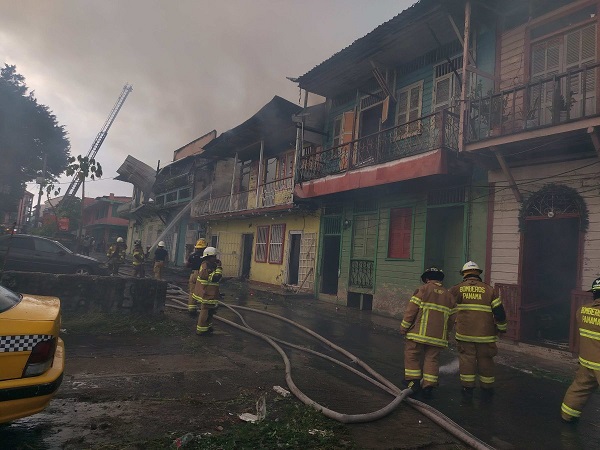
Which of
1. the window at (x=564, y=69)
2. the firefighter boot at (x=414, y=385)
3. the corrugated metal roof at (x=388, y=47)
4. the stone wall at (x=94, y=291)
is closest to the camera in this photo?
the firefighter boot at (x=414, y=385)

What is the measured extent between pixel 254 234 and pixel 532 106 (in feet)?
41.2

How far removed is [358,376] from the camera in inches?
203

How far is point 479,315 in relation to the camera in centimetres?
467

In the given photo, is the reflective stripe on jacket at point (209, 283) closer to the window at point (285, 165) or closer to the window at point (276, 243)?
the window at point (276, 243)

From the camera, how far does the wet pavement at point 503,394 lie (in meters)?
3.70

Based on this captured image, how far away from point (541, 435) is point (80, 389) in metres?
4.44

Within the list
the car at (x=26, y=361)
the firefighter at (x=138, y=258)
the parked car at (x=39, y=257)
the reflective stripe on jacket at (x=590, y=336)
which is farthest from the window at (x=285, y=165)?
the car at (x=26, y=361)

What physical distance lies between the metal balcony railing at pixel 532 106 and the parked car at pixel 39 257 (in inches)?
458

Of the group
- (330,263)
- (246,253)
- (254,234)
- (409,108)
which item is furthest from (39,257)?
(409,108)

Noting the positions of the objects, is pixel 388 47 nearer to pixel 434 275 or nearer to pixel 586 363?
pixel 434 275

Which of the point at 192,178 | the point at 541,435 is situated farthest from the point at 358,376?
the point at 192,178

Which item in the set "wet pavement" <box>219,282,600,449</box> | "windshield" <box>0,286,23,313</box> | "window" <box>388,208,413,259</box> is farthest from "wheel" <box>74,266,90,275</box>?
"windshield" <box>0,286,23,313</box>

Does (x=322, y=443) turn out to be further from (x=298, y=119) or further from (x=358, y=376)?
(x=298, y=119)

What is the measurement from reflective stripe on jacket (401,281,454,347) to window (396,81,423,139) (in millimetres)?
6734
